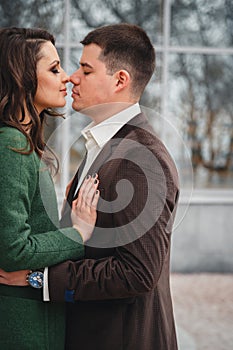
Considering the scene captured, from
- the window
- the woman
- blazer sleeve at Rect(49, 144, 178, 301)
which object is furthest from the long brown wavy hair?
the window

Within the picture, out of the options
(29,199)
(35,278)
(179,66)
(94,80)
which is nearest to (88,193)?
(29,199)

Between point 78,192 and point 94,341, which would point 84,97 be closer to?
point 78,192

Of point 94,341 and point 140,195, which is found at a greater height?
point 140,195

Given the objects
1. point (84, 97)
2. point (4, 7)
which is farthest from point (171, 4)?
point (84, 97)

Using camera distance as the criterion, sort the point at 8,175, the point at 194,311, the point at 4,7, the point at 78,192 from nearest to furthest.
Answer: the point at 8,175 → the point at 78,192 → the point at 194,311 → the point at 4,7

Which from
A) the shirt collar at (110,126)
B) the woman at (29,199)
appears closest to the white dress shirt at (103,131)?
the shirt collar at (110,126)

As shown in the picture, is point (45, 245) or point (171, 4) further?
point (171, 4)

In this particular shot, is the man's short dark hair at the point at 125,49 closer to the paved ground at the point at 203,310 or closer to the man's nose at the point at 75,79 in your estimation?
the man's nose at the point at 75,79

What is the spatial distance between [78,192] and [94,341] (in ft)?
1.41

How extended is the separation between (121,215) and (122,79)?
1.49 feet

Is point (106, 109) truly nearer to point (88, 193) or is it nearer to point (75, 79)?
point (75, 79)

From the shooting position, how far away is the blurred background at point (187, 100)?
5.88 m

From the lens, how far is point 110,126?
1904mm

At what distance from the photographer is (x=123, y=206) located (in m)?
1.71
